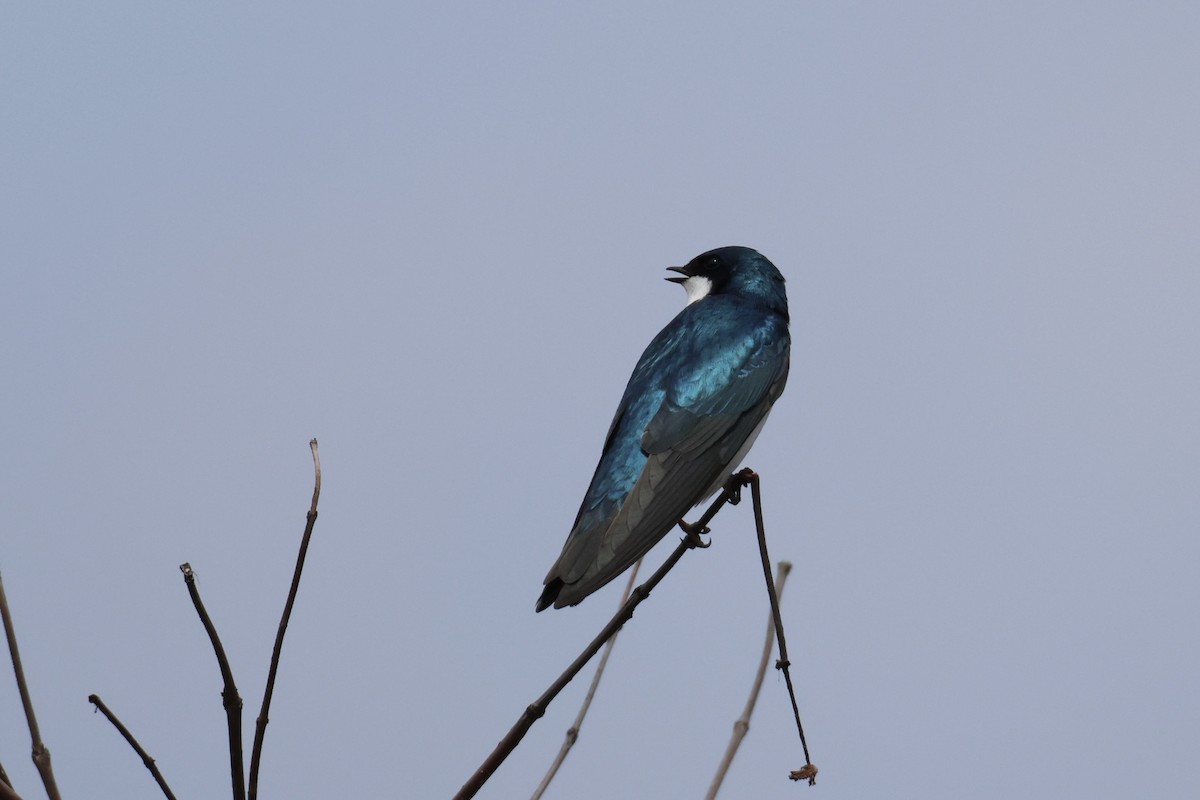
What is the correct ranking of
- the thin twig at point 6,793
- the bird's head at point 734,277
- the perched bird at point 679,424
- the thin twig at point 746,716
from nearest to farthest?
the thin twig at point 6,793
the thin twig at point 746,716
the perched bird at point 679,424
the bird's head at point 734,277

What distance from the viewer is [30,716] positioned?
75.2 inches

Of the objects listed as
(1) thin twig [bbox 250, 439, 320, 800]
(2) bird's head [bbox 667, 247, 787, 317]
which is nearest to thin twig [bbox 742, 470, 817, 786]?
(1) thin twig [bbox 250, 439, 320, 800]

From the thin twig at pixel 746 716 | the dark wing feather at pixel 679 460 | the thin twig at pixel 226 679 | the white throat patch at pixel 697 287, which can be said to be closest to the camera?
the thin twig at pixel 226 679

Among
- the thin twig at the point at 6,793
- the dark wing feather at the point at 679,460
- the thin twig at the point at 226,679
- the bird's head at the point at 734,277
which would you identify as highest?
the bird's head at the point at 734,277

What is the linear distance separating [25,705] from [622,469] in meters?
2.55

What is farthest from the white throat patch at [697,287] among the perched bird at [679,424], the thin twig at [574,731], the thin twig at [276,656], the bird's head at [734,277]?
the thin twig at [276,656]

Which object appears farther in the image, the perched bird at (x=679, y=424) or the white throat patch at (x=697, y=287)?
the white throat patch at (x=697, y=287)

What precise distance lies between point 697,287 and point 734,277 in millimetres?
280

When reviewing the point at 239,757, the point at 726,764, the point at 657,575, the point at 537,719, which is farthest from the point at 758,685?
the point at 239,757

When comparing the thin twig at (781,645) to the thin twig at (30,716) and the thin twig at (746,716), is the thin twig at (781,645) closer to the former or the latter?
the thin twig at (746,716)

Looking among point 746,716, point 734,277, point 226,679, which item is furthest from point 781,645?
point 734,277

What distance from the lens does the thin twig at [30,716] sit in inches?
70.6

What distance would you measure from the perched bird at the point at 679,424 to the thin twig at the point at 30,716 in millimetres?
1484

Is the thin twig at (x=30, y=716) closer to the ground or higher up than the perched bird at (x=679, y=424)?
closer to the ground
